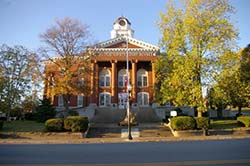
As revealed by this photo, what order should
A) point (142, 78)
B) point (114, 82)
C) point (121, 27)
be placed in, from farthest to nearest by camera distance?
1. point (121, 27)
2. point (142, 78)
3. point (114, 82)

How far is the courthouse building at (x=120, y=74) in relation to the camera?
46.8m

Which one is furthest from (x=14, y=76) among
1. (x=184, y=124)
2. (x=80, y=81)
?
(x=184, y=124)

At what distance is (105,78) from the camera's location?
162 ft

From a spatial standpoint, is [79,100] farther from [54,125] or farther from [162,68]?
[54,125]

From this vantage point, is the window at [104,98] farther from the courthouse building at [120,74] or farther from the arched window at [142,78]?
the arched window at [142,78]

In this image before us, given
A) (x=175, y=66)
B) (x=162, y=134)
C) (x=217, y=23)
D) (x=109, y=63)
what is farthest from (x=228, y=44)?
(x=109, y=63)

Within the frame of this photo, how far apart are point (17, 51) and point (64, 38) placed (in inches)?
402

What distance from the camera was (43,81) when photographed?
1303 inches

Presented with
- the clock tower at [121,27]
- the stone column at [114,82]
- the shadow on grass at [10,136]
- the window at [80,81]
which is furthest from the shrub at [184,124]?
the clock tower at [121,27]

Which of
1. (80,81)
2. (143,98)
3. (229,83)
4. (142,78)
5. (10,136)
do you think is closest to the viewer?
(10,136)

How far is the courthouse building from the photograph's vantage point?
46.8 m

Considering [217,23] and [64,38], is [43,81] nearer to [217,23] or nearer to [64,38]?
[64,38]

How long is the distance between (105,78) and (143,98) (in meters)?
7.74

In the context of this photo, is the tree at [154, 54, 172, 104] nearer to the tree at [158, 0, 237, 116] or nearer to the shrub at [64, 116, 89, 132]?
the tree at [158, 0, 237, 116]
